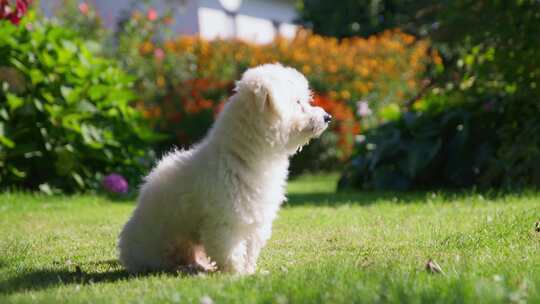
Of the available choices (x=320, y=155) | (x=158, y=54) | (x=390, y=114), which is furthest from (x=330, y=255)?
(x=158, y=54)

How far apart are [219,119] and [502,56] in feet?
18.6

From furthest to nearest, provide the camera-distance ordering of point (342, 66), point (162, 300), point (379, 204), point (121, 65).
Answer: point (342, 66) → point (121, 65) → point (379, 204) → point (162, 300)

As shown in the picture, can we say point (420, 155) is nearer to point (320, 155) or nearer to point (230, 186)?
point (320, 155)

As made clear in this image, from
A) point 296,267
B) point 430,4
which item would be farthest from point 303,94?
point 430,4

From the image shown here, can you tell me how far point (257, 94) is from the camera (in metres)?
5.10

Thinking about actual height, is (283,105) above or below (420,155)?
above

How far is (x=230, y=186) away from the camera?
16.4 feet

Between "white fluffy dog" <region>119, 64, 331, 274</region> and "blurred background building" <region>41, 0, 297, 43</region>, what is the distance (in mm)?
13620

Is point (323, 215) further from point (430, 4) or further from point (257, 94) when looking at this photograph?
point (430, 4)

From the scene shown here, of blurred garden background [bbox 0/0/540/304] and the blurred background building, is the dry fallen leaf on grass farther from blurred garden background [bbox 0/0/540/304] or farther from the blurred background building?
the blurred background building

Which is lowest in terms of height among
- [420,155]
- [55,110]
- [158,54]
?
[420,155]

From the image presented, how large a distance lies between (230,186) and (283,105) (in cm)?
63

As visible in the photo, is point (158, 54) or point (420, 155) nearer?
point (420, 155)

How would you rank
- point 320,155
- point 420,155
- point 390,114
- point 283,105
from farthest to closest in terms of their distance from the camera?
point 320,155 < point 390,114 < point 420,155 < point 283,105
